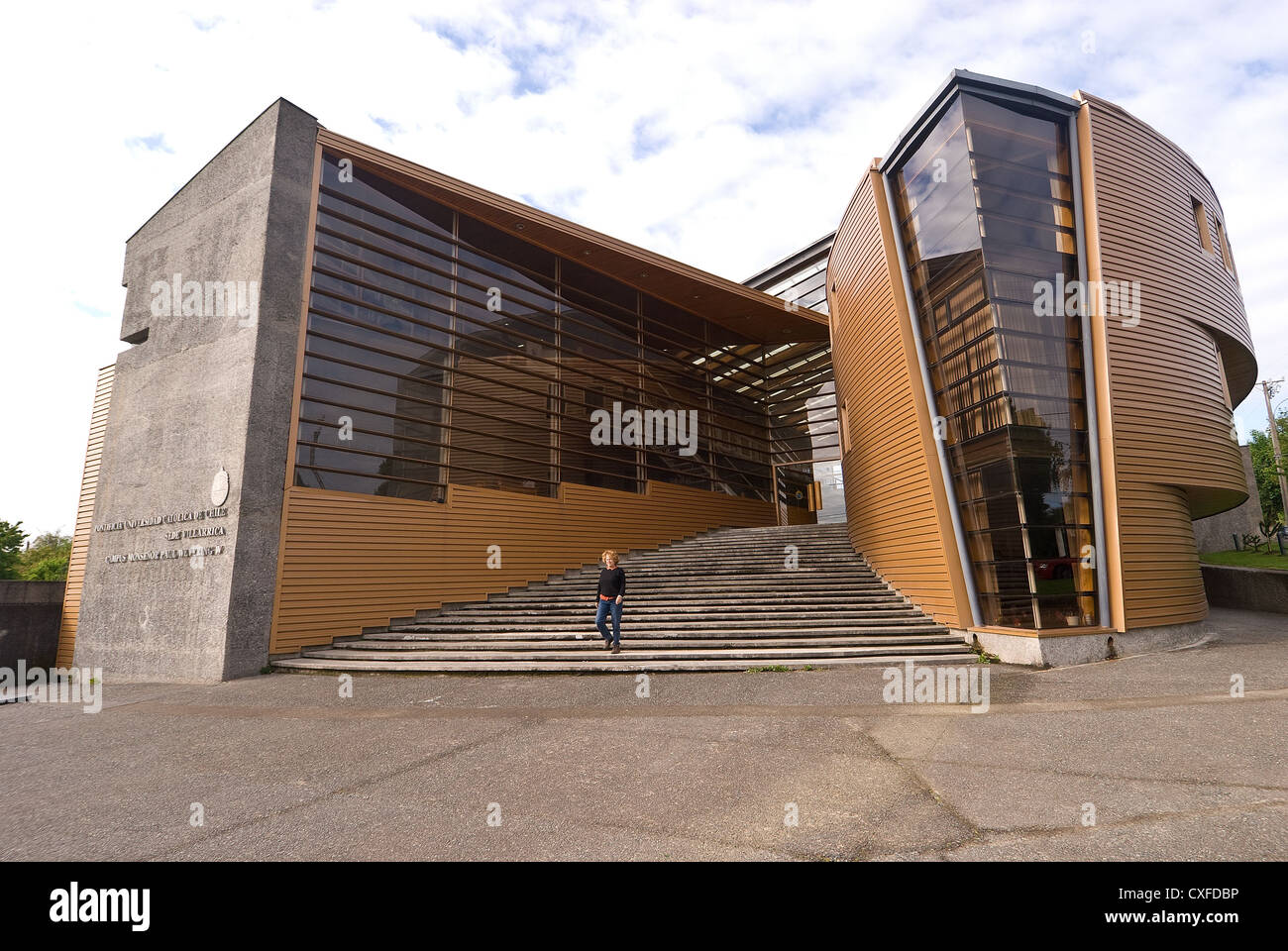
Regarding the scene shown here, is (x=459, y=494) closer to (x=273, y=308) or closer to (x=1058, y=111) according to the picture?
(x=273, y=308)

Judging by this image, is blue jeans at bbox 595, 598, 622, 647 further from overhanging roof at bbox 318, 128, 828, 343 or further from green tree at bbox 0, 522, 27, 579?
green tree at bbox 0, 522, 27, 579

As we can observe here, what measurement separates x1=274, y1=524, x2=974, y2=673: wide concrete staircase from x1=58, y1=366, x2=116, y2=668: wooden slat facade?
806 centimetres

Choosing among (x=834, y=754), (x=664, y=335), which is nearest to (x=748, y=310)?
(x=664, y=335)

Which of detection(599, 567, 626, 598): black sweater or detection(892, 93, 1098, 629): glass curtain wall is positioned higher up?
detection(892, 93, 1098, 629): glass curtain wall

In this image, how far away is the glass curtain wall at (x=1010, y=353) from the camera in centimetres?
973

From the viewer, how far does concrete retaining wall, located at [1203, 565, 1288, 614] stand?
15.3 m

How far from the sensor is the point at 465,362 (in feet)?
49.4

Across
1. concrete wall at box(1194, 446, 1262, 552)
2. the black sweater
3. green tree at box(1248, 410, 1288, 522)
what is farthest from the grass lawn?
the black sweater

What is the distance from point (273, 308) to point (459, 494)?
522cm

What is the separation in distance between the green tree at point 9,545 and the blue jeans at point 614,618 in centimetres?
3298

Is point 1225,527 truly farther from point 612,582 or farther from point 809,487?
point 612,582

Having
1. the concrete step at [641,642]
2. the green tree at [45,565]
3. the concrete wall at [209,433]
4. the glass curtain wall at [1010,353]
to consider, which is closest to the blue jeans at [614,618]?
the concrete step at [641,642]

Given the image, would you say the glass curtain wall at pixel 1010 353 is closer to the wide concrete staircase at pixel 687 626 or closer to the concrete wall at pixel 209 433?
the wide concrete staircase at pixel 687 626
